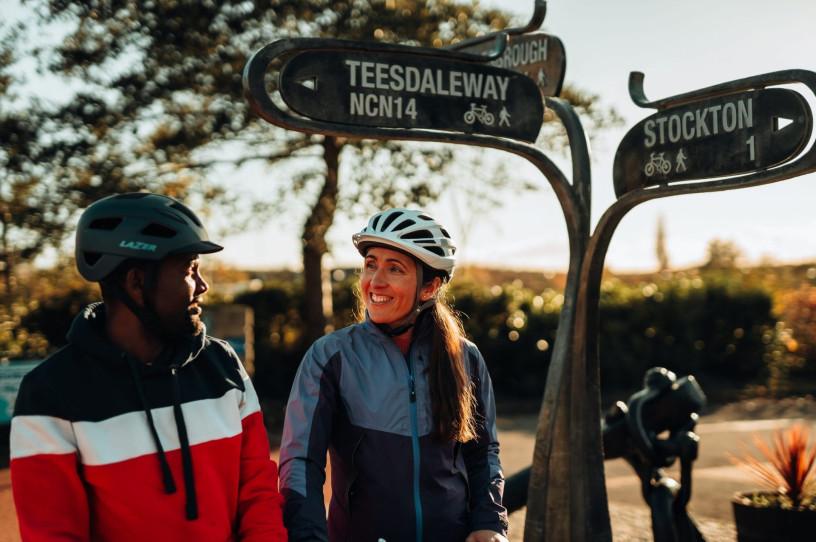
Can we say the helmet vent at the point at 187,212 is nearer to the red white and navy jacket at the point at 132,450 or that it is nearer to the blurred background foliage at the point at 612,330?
the red white and navy jacket at the point at 132,450

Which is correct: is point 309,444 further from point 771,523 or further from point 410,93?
point 771,523

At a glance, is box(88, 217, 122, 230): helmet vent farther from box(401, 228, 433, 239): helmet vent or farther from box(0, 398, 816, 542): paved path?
box(0, 398, 816, 542): paved path

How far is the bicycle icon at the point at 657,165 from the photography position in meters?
3.75

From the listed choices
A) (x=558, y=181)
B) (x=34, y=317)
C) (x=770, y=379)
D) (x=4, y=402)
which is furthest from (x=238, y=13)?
(x=770, y=379)

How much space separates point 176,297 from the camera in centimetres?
219

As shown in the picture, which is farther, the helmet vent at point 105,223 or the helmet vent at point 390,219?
the helmet vent at point 390,219

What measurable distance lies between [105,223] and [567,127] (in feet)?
8.78

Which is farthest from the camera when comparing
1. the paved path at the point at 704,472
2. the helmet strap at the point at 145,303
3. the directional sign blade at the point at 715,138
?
the paved path at the point at 704,472

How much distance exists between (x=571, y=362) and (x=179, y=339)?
2.36m

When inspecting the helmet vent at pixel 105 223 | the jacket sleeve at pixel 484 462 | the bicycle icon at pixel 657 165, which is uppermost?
the bicycle icon at pixel 657 165

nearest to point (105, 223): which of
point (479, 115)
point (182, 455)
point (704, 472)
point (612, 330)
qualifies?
point (182, 455)

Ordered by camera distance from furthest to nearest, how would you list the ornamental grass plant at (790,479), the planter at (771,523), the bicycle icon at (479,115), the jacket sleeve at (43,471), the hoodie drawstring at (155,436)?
the ornamental grass plant at (790,479), the planter at (771,523), the bicycle icon at (479,115), the hoodie drawstring at (155,436), the jacket sleeve at (43,471)

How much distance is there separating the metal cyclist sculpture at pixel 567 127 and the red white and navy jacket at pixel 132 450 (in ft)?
4.48

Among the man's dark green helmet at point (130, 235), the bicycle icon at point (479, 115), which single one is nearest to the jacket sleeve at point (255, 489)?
the man's dark green helmet at point (130, 235)
